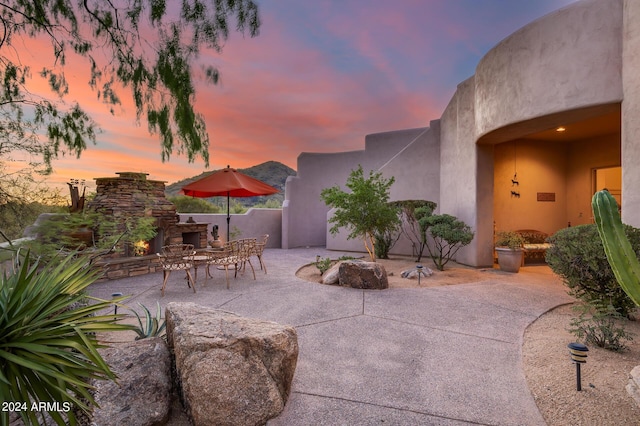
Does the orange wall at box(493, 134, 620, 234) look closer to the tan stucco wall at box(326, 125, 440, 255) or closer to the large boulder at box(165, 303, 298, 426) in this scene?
the tan stucco wall at box(326, 125, 440, 255)

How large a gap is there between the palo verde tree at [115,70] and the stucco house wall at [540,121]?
5215mm

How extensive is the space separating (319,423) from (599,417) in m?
1.92

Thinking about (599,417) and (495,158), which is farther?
(495,158)

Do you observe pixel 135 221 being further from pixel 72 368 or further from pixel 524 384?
pixel 524 384

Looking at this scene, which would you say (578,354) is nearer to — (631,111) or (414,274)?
(631,111)

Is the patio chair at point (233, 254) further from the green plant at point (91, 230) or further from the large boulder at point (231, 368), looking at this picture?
the large boulder at point (231, 368)

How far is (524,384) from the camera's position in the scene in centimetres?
260

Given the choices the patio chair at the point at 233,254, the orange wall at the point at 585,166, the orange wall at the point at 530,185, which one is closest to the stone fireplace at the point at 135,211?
the patio chair at the point at 233,254

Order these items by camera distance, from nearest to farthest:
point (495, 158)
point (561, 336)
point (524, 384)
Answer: point (524, 384), point (561, 336), point (495, 158)

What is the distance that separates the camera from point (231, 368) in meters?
2.20

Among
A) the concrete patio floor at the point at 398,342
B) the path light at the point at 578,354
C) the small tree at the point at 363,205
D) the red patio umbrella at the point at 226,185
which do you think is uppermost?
the red patio umbrella at the point at 226,185

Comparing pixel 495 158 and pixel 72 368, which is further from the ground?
pixel 495 158

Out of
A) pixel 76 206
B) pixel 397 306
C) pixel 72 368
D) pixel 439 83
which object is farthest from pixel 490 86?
pixel 76 206

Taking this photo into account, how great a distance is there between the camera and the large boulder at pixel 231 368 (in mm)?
2078
